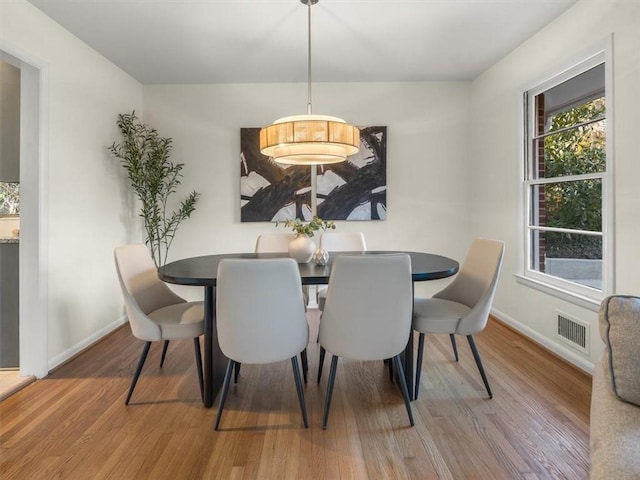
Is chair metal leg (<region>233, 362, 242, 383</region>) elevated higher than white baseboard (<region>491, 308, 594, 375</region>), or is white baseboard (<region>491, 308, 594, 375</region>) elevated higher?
white baseboard (<region>491, 308, 594, 375</region>)

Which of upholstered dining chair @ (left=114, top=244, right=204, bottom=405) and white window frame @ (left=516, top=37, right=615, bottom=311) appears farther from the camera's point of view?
white window frame @ (left=516, top=37, right=615, bottom=311)

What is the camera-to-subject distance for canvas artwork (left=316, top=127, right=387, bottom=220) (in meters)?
4.25

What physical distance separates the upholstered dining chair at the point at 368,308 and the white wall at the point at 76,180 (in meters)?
2.17

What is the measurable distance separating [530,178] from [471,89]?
1487mm

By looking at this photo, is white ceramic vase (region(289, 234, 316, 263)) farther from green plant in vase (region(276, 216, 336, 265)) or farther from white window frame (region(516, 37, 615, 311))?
white window frame (region(516, 37, 615, 311))

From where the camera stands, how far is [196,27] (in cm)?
294

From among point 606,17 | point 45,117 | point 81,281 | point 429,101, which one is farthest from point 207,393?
point 429,101

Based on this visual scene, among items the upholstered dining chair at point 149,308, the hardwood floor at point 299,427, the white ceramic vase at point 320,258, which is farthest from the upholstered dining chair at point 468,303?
the upholstered dining chair at point 149,308

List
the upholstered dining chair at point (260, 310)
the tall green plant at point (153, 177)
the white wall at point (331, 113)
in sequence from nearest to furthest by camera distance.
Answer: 1. the upholstered dining chair at point (260, 310)
2. the white wall at point (331, 113)
3. the tall green plant at point (153, 177)

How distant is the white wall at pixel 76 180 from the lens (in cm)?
269

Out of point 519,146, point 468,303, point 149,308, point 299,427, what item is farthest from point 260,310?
point 519,146

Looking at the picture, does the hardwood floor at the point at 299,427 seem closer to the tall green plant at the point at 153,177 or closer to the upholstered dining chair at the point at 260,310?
the upholstered dining chair at the point at 260,310

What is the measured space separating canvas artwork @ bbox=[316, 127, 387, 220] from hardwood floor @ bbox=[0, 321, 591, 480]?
6.42 ft

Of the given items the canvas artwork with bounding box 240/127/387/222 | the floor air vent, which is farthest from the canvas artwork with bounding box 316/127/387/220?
the floor air vent
